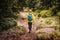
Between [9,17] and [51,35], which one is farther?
[9,17]

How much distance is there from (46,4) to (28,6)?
6995mm

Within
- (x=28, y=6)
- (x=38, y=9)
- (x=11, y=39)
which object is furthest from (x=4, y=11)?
(x=28, y=6)

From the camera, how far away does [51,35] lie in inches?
451

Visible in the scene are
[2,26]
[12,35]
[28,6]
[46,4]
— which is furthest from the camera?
[28,6]

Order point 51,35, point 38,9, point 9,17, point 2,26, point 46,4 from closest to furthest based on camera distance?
point 51,35
point 2,26
point 9,17
point 46,4
point 38,9

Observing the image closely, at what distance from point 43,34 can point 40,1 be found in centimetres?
1365

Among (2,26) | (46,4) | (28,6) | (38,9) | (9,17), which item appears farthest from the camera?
(28,6)

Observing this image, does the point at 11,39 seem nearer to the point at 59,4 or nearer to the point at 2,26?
the point at 2,26

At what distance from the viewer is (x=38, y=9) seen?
80.4 feet

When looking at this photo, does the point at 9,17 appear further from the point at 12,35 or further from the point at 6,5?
the point at 12,35

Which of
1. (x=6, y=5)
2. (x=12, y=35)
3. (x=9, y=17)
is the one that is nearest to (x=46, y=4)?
(x=9, y=17)

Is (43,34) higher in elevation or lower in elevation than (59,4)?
lower

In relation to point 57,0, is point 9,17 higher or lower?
lower

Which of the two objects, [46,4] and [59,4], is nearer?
[59,4]
